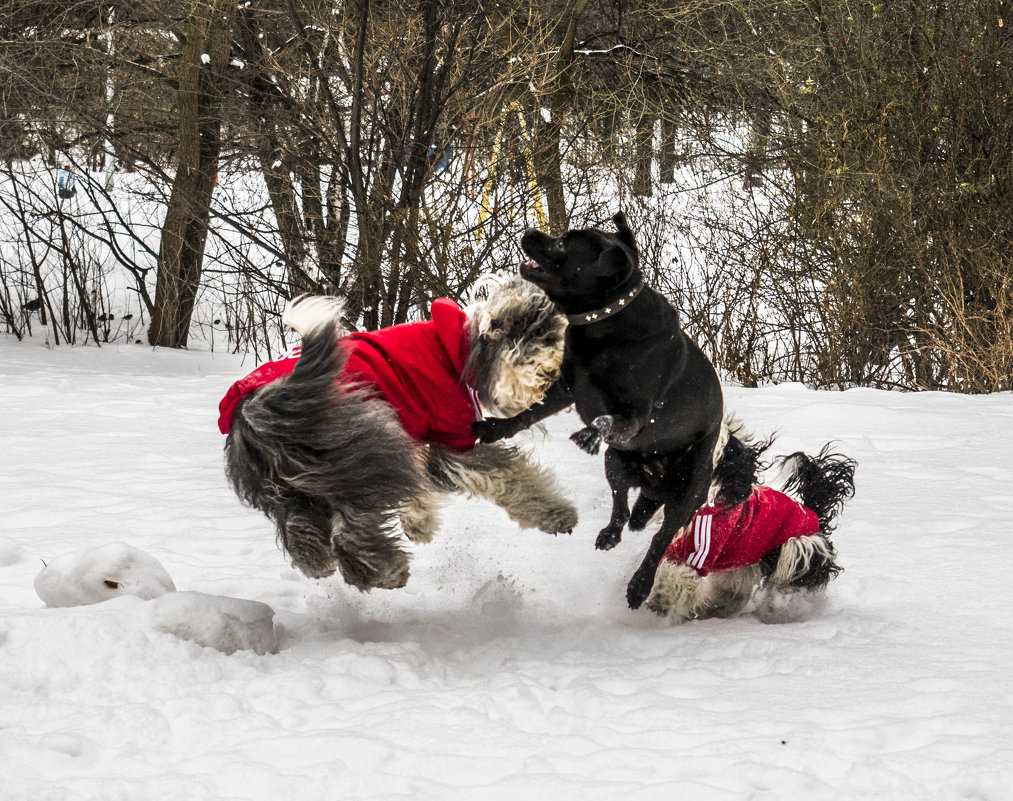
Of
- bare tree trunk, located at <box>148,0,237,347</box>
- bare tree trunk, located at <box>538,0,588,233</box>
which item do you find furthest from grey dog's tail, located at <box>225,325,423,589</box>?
bare tree trunk, located at <box>148,0,237,347</box>

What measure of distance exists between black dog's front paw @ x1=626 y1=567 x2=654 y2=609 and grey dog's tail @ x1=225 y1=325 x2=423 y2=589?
75 cm

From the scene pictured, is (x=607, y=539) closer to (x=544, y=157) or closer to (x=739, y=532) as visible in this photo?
(x=739, y=532)

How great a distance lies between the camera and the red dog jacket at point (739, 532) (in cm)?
339

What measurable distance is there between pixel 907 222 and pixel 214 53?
6180 mm

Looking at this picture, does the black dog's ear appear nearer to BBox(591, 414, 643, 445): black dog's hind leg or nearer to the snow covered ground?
BBox(591, 414, 643, 445): black dog's hind leg

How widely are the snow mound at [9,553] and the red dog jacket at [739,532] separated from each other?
2469 millimetres

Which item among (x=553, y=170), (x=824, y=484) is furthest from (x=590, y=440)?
(x=553, y=170)

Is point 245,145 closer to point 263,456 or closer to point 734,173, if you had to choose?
point 734,173

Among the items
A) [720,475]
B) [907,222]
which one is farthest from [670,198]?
[720,475]

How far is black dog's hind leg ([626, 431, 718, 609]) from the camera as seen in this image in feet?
9.90

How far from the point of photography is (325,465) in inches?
116

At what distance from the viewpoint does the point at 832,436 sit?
19.7ft

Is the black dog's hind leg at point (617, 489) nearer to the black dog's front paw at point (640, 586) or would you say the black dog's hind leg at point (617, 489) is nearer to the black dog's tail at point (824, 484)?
the black dog's front paw at point (640, 586)

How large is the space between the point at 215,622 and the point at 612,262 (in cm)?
154
